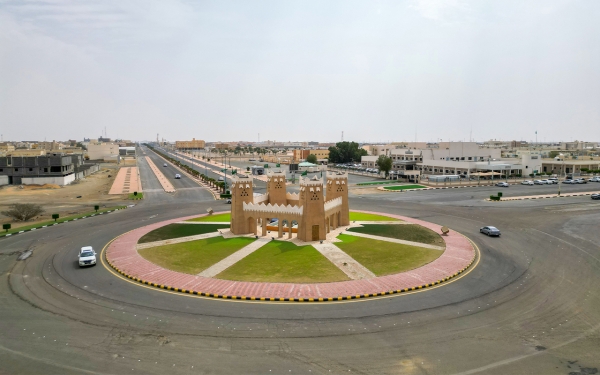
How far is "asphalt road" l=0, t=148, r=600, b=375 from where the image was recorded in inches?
703

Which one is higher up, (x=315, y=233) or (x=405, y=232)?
(x=315, y=233)

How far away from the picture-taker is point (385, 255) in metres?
34.9

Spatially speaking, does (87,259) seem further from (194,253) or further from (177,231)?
(177,231)

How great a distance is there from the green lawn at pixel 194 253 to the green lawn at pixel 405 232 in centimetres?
1414

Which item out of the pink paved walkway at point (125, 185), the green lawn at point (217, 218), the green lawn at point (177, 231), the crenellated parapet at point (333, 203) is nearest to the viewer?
the green lawn at point (177, 231)

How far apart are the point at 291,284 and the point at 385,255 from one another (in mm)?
11085

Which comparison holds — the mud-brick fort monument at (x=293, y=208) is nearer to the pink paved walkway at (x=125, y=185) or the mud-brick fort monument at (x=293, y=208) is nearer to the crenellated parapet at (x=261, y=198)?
the crenellated parapet at (x=261, y=198)

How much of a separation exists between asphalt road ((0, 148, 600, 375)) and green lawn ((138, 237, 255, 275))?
14.9 feet

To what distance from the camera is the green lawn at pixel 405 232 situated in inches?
1603

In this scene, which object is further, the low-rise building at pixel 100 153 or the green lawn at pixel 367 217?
the low-rise building at pixel 100 153

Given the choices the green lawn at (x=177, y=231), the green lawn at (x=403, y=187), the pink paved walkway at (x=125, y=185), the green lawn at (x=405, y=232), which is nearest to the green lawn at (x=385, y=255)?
the green lawn at (x=405, y=232)

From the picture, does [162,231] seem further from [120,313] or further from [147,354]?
[147,354]

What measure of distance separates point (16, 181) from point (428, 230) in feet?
318

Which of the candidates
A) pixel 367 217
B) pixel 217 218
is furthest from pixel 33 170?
pixel 367 217
